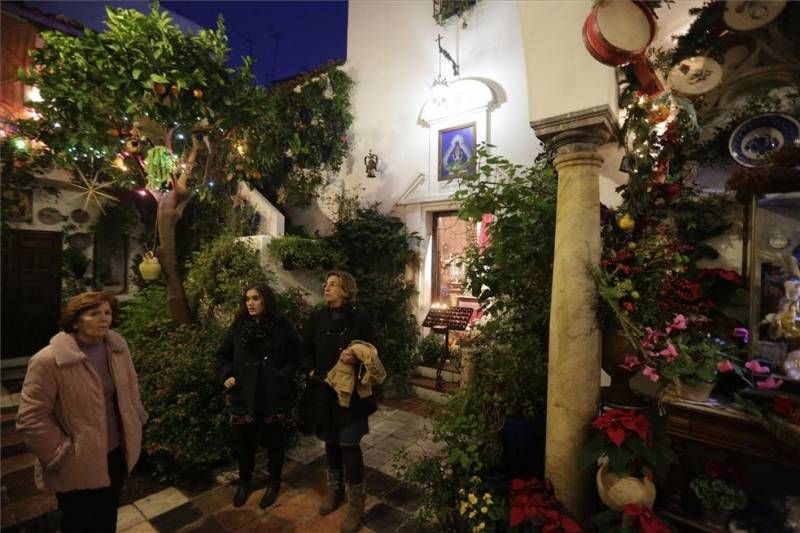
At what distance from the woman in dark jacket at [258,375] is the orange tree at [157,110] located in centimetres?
200

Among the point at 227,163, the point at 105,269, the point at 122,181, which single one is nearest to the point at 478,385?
the point at 227,163

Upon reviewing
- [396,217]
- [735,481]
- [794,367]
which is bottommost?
[735,481]

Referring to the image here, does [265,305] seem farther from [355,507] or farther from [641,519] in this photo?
[641,519]

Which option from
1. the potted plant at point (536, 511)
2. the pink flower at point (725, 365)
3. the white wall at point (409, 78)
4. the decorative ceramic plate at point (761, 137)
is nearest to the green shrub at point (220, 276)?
the white wall at point (409, 78)

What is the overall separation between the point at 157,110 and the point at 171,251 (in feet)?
5.33

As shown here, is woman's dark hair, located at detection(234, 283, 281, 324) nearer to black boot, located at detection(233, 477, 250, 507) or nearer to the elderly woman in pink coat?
the elderly woman in pink coat

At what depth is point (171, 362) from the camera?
3697mm

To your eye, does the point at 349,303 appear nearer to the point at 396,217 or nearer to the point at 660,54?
the point at 660,54

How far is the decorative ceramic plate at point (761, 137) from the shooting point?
247cm

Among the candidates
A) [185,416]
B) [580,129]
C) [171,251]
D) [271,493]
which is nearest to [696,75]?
[580,129]

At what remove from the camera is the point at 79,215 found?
24.2ft

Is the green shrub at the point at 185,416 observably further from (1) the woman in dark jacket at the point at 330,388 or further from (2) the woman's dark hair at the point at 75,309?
(2) the woman's dark hair at the point at 75,309

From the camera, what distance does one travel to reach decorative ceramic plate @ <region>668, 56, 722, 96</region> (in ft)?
8.86

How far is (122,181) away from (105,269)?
4.30 meters
